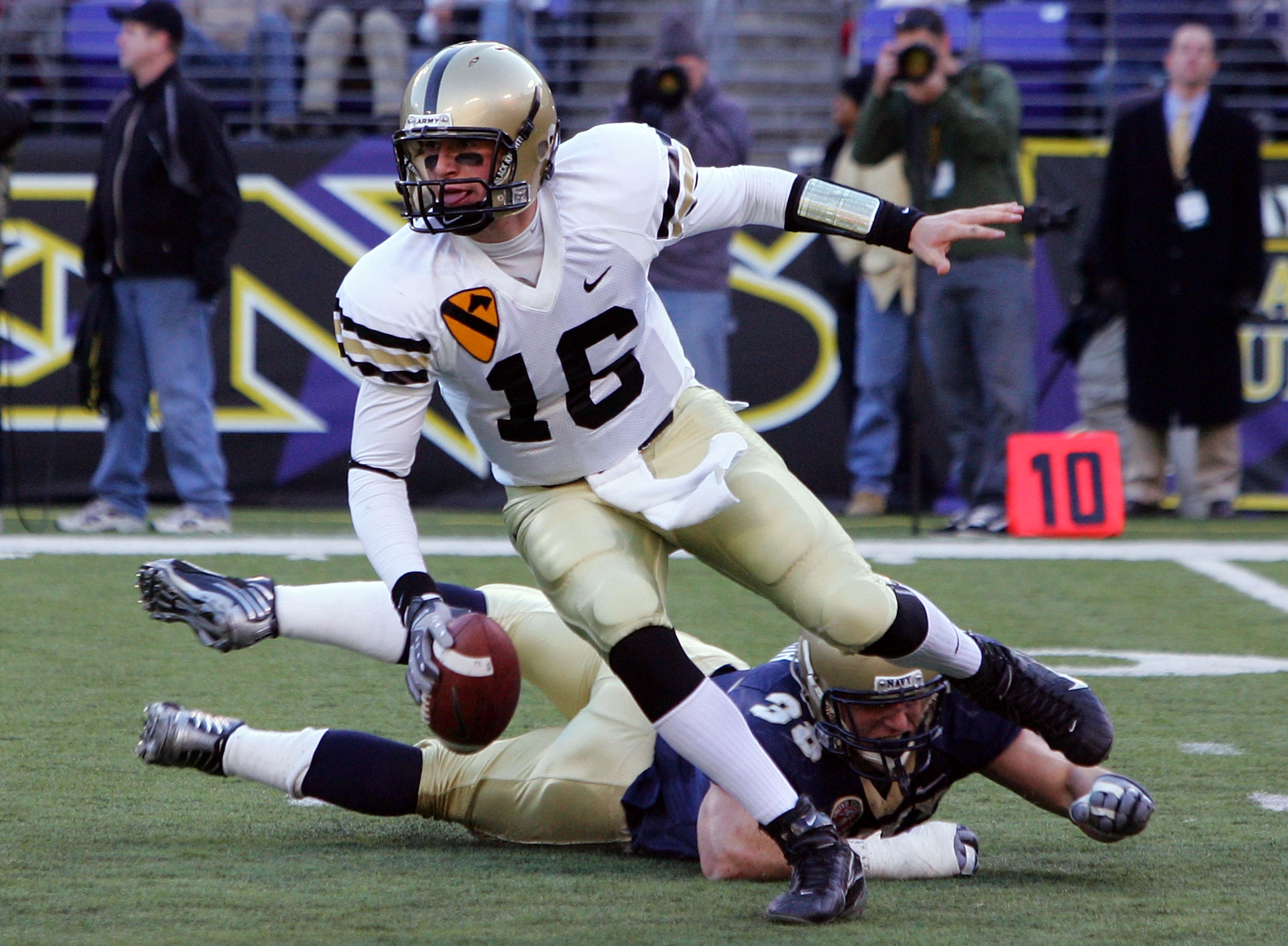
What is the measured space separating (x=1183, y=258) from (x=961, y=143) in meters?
1.32

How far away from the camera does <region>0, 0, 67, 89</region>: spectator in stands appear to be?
857cm

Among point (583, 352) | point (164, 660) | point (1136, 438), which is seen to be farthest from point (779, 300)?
point (583, 352)

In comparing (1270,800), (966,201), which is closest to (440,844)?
(1270,800)

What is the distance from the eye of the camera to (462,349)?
2947mm

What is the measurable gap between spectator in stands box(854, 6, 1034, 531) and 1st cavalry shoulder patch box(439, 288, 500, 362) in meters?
3.73

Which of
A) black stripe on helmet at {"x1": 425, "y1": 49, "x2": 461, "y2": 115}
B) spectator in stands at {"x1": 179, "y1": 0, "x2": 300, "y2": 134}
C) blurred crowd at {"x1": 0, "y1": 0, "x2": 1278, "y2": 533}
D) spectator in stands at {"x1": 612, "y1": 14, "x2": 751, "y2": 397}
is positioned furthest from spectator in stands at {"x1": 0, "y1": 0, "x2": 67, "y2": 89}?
black stripe on helmet at {"x1": 425, "y1": 49, "x2": 461, "y2": 115}

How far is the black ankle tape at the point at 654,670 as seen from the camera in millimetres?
2713

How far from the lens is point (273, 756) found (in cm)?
303

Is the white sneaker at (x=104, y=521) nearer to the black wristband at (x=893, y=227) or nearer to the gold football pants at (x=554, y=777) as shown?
the gold football pants at (x=554, y=777)

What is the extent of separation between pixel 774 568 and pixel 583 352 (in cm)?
50

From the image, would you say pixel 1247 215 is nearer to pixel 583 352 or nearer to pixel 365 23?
pixel 365 23

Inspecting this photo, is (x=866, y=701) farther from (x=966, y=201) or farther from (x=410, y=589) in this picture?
(x=966, y=201)

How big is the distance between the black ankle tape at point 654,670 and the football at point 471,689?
172 mm

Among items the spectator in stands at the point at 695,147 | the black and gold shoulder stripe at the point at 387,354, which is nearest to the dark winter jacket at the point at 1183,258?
the spectator in stands at the point at 695,147
